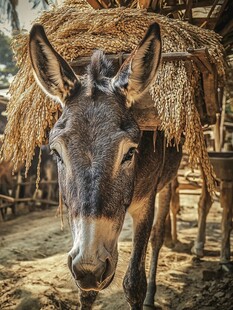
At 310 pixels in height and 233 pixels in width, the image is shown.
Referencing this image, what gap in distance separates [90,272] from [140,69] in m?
1.48

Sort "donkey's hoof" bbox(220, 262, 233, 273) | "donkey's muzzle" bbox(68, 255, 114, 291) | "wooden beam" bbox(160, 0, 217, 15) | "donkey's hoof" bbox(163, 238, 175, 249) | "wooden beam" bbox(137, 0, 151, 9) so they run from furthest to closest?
"donkey's hoof" bbox(163, 238, 175, 249) → "donkey's hoof" bbox(220, 262, 233, 273) → "wooden beam" bbox(160, 0, 217, 15) → "wooden beam" bbox(137, 0, 151, 9) → "donkey's muzzle" bbox(68, 255, 114, 291)

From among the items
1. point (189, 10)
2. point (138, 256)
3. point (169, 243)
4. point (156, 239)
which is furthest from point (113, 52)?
point (169, 243)

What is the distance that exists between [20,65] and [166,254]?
4.30 metres

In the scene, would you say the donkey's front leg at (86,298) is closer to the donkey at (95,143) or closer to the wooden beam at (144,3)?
the donkey at (95,143)

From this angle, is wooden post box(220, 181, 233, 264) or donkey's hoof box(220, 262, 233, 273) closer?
donkey's hoof box(220, 262, 233, 273)

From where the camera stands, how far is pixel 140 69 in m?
2.53

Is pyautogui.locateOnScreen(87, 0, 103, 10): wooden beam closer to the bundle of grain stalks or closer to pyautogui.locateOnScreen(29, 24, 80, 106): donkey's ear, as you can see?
the bundle of grain stalks

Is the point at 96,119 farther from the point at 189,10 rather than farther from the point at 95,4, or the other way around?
the point at 189,10

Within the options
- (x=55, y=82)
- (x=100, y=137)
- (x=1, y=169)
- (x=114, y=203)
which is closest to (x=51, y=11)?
(x=55, y=82)

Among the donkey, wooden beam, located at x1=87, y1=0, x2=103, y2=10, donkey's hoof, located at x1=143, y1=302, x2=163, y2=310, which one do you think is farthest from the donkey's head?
donkey's hoof, located at x1=143, y1=302, x2=163, y2=310

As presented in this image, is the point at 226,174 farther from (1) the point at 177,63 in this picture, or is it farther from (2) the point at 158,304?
(1) the point at 177,63

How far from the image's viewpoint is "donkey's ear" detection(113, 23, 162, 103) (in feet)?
7.98

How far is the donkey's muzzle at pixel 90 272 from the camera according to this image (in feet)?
6.11

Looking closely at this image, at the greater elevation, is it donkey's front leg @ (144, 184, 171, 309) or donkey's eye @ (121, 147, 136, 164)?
donkey's eye @ (121, 147, 136, 164)
